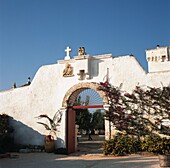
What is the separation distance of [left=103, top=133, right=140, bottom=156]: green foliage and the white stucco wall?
7.14ft

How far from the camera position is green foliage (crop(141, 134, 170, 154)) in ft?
29.6

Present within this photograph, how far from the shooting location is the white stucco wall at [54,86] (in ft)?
34.8

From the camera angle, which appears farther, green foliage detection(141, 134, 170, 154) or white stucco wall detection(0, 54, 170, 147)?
white stucco wall detection(0, 54, 170, 147)

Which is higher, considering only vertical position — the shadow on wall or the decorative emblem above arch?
the decorative emblem above arch

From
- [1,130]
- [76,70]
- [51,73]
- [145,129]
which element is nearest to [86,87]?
[76,70]

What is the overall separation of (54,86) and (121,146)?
4711 millimetres

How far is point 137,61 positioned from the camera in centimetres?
1069

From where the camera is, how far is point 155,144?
9211mm

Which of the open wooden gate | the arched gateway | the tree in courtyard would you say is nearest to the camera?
the arched gateway

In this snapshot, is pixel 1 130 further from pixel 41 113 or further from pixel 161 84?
pixel 161 84

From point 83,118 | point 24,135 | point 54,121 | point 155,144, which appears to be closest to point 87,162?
point 155,144

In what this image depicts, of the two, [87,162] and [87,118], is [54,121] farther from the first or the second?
[87,118]

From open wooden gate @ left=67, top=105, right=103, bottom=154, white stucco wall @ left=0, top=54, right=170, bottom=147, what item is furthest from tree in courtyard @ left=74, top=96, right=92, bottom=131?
open wooden gate @ left=67, top=105, right=103, bottom=154

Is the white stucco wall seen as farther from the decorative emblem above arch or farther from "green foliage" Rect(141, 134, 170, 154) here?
"green foliage" Rect(141, 134, 170, 154)
